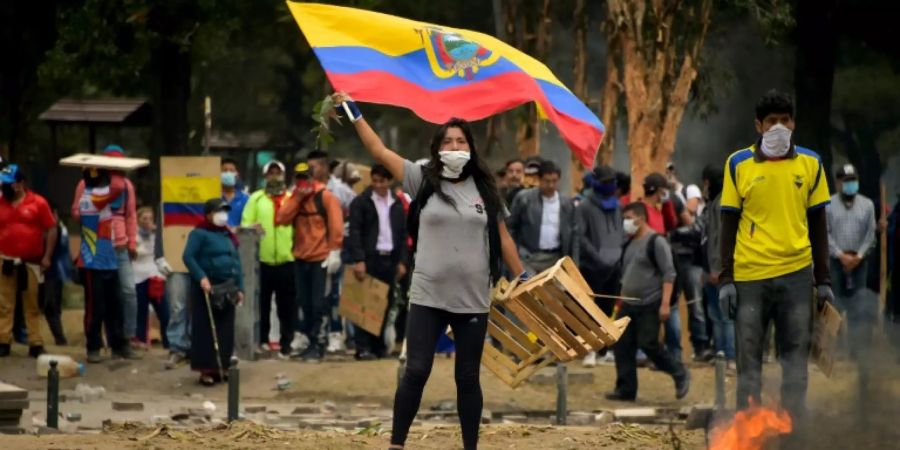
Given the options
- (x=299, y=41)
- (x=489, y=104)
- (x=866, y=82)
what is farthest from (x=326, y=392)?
(x=866, y=82)

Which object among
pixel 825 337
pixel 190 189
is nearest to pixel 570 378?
pixel 190 189

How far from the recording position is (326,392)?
61.5ft

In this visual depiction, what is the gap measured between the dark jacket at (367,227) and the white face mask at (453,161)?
980 cm

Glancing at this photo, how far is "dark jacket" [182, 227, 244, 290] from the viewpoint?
18.7 metres

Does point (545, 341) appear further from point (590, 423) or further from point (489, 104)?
point (590, 423)

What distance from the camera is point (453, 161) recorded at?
415 inches

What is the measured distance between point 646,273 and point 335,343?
507 cm

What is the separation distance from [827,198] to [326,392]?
7979mm

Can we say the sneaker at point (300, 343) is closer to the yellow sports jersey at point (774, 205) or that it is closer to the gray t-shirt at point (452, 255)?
the yellow sports jersey at point (774, 205)

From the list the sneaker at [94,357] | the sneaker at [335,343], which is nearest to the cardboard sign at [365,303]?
the sneaker at [335,343]

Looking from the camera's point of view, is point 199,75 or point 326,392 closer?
point 326,392

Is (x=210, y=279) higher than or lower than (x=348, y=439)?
higher

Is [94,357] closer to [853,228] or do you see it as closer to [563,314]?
[853,228]

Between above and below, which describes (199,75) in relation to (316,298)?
above
